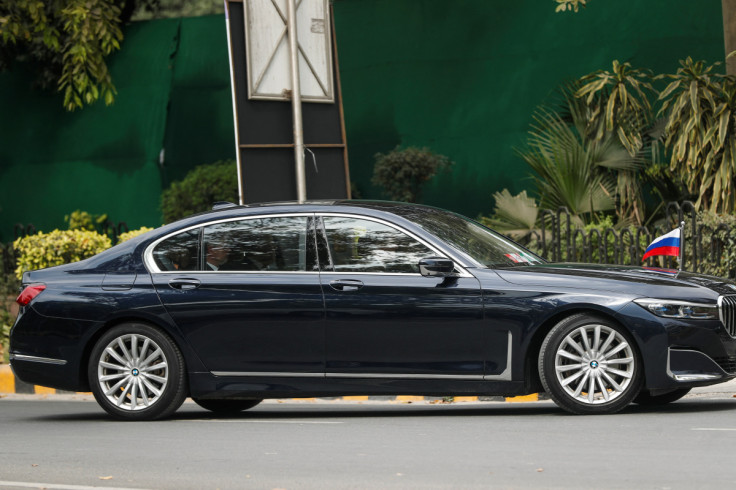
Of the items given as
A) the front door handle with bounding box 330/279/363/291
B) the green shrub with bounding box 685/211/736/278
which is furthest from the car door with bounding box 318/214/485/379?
the green shrub with bounding box 685/211/736/278

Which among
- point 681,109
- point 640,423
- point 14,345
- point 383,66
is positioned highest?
point 383,66

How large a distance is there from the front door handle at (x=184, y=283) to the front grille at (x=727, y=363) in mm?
3502

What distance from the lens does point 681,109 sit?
47.4ft

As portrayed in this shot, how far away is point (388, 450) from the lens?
7406 mm

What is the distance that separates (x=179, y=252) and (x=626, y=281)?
3151mm

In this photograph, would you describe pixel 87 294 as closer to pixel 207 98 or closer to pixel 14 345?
pixel 14 345

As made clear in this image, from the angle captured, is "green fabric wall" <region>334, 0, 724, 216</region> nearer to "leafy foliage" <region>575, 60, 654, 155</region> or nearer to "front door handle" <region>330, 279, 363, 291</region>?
"leafy foliage" <region>575, 60, 654, 155</region>

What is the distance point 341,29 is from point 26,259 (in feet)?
19.2

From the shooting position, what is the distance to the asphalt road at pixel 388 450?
6477mm

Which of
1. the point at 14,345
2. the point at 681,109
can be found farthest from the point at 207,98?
the point at 14,345

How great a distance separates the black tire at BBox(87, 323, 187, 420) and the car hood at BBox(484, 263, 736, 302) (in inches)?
92.6

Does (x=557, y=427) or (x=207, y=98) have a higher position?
(x=207, y=98)

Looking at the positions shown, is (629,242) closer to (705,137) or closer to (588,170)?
(705,137)

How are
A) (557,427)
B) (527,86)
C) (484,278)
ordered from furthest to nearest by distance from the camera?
(527,86) → (484,278) → (557,427)
